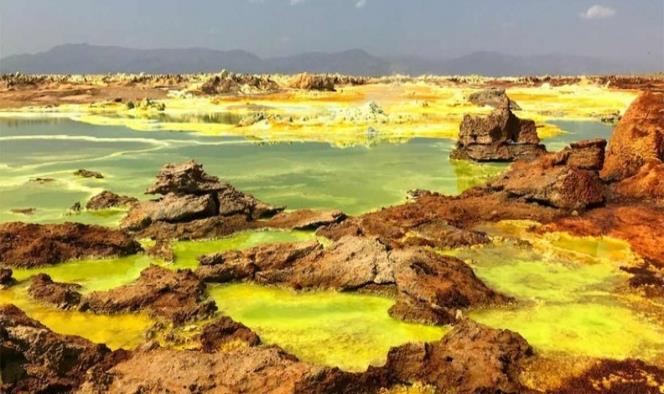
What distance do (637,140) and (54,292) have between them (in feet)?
68.1

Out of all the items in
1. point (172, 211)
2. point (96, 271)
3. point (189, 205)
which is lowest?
point (96, 271)

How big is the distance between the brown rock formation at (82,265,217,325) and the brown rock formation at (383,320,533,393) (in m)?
4.35

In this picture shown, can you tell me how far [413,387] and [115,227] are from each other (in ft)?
41.4

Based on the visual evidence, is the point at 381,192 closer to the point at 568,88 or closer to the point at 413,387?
the point at 413,387

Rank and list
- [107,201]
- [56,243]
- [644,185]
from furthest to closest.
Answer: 1. [107,201]
2. [644,185]
3. [56,243]

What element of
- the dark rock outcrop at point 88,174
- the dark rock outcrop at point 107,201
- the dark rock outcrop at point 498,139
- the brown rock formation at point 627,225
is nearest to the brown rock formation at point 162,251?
the dark rock outcrop at point 107,201

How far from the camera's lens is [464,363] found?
984cm

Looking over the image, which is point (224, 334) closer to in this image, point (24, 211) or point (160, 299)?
point (160, 299)

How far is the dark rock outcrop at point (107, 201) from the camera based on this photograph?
21.9m

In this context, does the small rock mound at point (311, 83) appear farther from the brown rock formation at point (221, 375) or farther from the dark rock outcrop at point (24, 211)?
the brown rock formation at point (221, 375)

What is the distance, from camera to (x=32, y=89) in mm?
86250

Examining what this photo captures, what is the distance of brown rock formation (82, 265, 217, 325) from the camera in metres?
12.4

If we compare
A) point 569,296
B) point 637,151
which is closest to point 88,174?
point 569,296

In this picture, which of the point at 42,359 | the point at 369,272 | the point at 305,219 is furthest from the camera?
the point at 305,219
